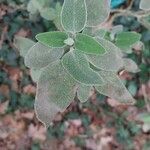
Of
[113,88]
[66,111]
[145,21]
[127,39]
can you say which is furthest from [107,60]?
[66,111]

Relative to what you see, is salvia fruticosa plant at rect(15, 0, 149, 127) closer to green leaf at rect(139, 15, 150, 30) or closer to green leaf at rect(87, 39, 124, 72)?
green leaf at rect(87, 39, 124, 72)

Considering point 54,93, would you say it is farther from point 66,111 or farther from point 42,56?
point 66,111

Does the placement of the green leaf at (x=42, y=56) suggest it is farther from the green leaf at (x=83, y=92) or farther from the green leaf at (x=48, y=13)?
the green leaf at (x=48, y=13)

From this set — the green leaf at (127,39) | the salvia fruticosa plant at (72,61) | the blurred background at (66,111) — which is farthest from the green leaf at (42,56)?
the blurred background at (66,111)

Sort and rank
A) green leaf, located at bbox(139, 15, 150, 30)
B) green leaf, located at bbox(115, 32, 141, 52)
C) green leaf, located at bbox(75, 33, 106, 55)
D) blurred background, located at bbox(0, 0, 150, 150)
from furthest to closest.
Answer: blurred background, located at bbox(0, 0, 150, 150), green leaf, located at bbox(139, 15, 150, 30), green leaf, located at bbox(115, 32, 141, 52), green leaf, located at bbox(75, 33, 106, 55)

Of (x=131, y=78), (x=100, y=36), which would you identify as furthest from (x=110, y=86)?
(x=131, y=78)

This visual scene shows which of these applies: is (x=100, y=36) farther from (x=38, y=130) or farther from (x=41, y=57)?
(x=38, y=130)

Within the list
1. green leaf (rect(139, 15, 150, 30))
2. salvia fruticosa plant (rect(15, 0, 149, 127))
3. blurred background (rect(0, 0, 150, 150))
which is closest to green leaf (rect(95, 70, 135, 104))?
salvia fruticosa plant (rect(15, 0, 149, 127))
